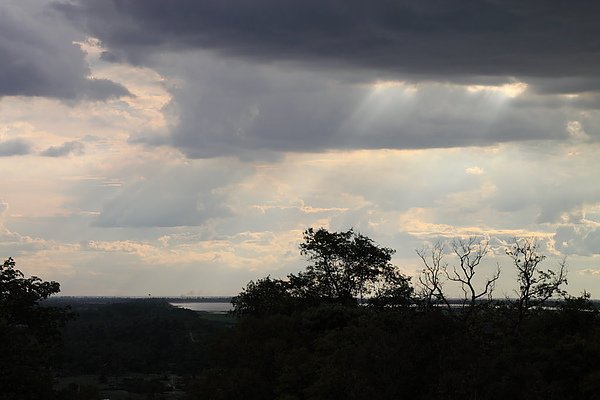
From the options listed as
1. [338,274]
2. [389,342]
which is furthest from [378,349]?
[338,274]

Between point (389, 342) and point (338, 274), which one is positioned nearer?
point (389, 342)

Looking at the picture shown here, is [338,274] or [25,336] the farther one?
[338,274]

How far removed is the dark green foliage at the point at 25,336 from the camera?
155ft

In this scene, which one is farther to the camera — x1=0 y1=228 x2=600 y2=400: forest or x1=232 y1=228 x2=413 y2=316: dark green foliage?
x1=232 y1=228 x2=413 y2=316: dark green foliage

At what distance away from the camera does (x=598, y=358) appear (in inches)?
2063

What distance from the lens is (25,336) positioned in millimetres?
51156

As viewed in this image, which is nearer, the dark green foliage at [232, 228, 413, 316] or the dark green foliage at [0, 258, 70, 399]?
the dark green foliage at [0, 258, 70, 399]

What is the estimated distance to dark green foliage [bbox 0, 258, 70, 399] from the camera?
1857 inches

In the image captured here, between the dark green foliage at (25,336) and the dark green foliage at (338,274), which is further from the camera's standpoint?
the dark green foliage at (338,274)

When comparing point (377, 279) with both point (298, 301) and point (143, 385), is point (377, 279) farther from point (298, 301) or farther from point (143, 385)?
point (143, 385)

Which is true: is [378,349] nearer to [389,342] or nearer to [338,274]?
[389,342]

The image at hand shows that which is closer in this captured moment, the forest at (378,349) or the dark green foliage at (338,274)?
the forest at (378,349)

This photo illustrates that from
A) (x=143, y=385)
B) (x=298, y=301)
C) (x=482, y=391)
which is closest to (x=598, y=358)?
(x=482, y=391)

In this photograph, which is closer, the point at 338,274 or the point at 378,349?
the point at 378,349
